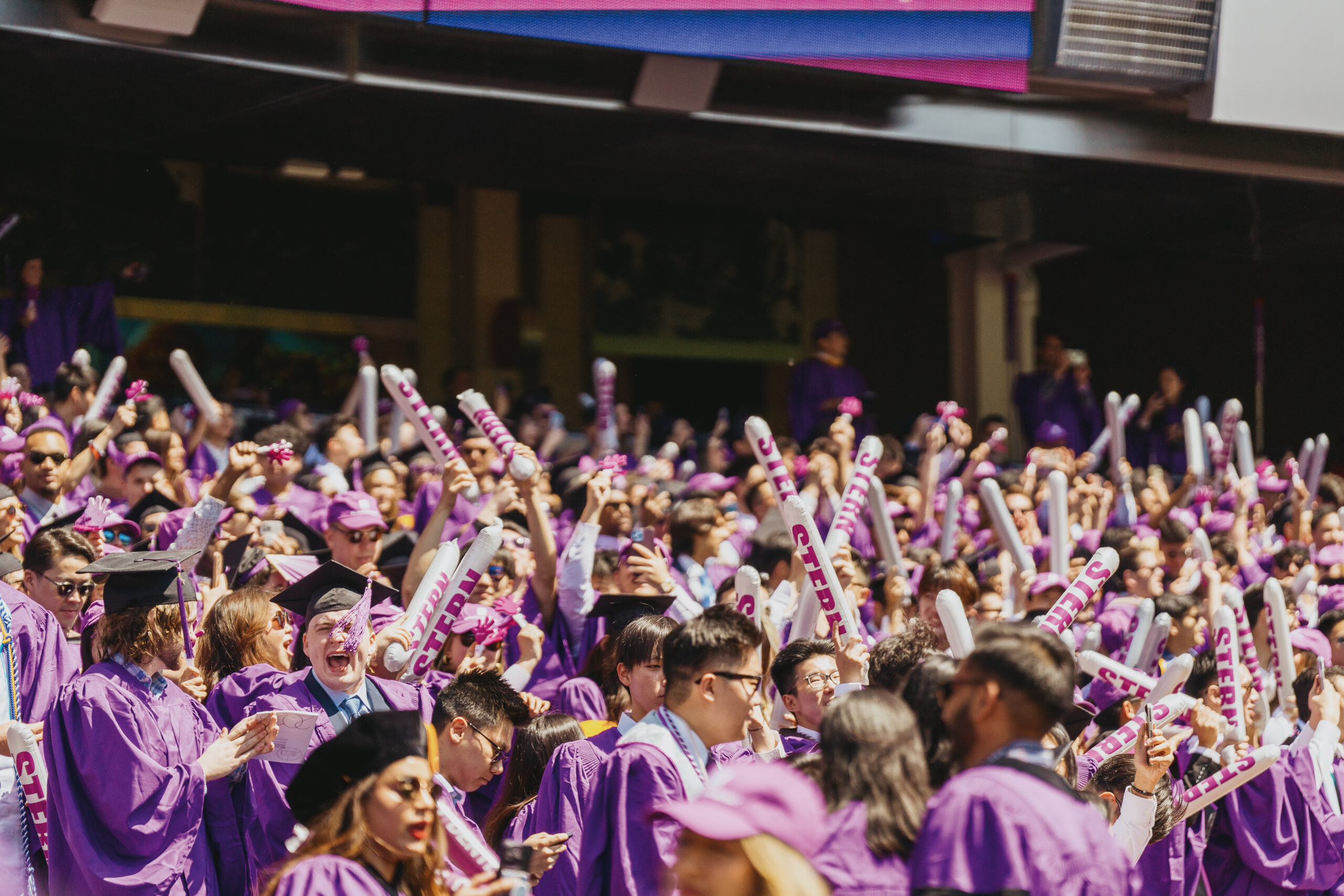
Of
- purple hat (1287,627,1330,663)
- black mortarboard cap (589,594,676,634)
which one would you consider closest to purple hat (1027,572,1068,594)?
purple hat (1287,627,1330,663)

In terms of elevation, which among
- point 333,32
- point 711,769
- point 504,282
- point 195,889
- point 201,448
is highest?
point 333,32

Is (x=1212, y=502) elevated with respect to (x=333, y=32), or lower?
lower

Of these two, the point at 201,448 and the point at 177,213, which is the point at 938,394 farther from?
the point at 201,448

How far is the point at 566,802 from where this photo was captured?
413 cm

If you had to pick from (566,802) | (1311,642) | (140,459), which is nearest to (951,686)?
(566,802)

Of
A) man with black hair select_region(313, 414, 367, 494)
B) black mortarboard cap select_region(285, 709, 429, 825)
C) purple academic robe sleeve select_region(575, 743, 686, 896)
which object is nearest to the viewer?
black mortarboard cap select_region(285, 709, 429, 825)

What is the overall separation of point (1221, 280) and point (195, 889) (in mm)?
14055

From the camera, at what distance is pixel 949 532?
8.37 meters

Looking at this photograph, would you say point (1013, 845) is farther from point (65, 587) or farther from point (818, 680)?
point (65, 587)

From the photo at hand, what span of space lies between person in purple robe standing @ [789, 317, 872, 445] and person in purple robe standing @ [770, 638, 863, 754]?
7.59 meters

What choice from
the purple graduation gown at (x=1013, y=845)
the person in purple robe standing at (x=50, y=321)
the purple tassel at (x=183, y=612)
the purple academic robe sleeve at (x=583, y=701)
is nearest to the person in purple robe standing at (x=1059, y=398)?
the person in purple robe standing at (x=50, y=321)

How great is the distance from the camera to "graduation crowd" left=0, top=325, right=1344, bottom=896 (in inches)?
108

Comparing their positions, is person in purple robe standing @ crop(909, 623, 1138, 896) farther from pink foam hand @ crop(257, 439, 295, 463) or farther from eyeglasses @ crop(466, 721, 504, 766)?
pink foam hand @ crop(257, 439, 295, 463)

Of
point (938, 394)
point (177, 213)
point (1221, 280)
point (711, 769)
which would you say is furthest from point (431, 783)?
point (1221, 280)
